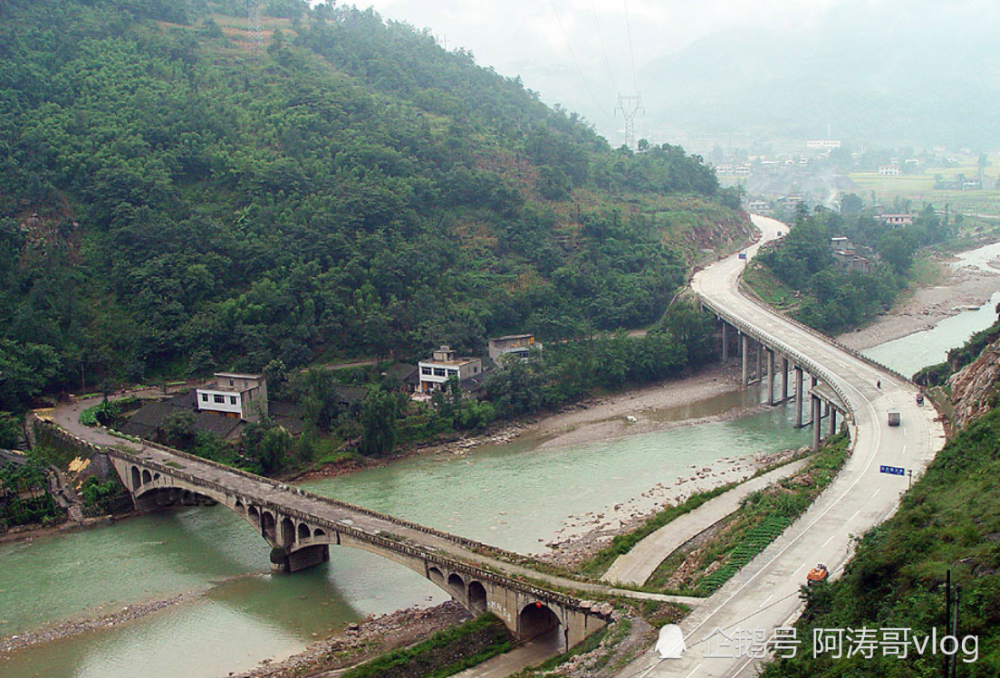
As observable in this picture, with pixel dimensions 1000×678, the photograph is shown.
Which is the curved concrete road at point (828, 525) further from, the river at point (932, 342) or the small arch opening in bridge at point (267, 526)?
the small arch opening in bridge at point (267, 526)

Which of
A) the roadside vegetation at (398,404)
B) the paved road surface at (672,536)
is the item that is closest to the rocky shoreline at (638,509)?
the paved road surface at (672,536)

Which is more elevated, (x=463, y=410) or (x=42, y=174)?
(x=42, y=174)

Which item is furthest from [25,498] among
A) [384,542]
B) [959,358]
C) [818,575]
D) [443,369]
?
[959,358]

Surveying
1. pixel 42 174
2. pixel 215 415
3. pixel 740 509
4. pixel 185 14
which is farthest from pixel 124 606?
pixel 185 14

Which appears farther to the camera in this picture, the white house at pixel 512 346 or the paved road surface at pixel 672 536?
the white house at pixel 512 346

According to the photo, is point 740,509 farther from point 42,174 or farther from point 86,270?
point 42,174

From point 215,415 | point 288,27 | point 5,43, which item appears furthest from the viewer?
point 288,27

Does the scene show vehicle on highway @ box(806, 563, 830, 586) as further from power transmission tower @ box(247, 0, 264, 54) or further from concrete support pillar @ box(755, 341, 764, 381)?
power transmission tower @ box(247, 0, 264, 54)
